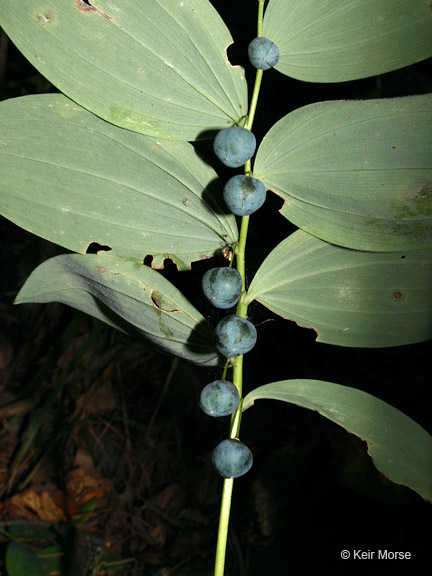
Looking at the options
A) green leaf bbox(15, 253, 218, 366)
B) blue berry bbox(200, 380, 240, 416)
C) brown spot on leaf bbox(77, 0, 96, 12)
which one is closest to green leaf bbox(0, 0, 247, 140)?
brown spot on leaf bbox(77, 0, 96, 12)

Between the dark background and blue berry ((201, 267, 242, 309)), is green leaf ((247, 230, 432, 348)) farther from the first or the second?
the dark background

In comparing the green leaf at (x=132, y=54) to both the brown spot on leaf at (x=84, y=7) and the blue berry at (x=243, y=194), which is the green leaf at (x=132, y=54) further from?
the blue berry at (x=243, y=194)

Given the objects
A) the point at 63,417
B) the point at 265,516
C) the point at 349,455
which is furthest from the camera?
the point at 63,417

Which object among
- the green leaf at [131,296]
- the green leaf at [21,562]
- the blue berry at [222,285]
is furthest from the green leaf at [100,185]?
the green leaf at [21,562]

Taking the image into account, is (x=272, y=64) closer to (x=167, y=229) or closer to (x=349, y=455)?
(x=167, y=229)

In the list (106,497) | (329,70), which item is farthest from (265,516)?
(329,70)

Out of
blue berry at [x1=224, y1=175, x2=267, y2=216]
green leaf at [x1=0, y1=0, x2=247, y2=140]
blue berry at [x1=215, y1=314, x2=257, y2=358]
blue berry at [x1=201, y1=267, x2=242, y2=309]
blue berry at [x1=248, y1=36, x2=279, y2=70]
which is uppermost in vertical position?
blue berry at [x1=248, y1=36, x2=279, y2=70]

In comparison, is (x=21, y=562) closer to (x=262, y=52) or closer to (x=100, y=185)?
(x=100, y=185)
